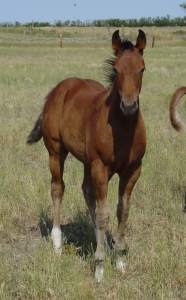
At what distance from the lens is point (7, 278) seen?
4.86 meters

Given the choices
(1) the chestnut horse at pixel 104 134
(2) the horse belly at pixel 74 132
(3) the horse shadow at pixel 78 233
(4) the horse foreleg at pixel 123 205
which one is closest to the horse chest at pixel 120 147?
(1) the chestnut horse at pixel 104 134

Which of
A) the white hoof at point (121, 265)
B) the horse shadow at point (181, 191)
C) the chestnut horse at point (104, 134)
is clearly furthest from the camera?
the horse shadow at point (181, 191)

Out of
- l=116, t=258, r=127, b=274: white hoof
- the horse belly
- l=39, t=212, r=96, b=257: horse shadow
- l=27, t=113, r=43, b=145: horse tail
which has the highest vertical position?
the horse belly

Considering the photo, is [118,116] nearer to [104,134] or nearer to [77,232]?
[104,134]

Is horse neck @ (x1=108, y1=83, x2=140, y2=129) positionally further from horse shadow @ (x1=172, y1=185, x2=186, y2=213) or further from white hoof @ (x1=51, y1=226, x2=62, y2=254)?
horse shadow @ (x1=172, y1=185, x2=186, y2=213)

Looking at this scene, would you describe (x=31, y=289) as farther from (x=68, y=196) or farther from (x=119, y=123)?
(x=68, y=196)

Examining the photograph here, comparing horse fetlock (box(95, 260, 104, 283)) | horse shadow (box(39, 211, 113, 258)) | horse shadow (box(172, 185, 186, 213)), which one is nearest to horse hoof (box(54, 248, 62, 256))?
horse shadow (box(39, 211, 113, 258))

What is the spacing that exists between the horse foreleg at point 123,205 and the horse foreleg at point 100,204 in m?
0.24

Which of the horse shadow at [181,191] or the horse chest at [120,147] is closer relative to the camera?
the horse chest at [120,147]

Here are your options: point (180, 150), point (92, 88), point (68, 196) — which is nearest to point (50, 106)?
point (92, 88)

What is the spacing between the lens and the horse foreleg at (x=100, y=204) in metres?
4.95

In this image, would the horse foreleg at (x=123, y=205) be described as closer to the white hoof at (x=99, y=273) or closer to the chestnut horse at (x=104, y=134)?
the chestnut horse at (x=104, y=134)

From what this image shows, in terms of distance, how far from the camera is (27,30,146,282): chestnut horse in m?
4.57

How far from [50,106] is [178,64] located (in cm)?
2186
